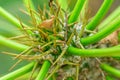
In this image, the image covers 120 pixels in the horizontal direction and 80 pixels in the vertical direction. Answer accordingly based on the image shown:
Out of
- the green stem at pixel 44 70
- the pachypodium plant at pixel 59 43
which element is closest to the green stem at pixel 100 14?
the pachypodium plant at pixel 59 43

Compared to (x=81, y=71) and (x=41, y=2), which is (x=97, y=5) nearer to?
(x=41, y=2)

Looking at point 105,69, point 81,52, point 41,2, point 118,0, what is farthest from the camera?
point 118,0

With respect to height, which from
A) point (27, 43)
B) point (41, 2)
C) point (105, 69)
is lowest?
point (105, 69)

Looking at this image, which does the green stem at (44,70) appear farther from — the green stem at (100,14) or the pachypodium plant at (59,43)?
the green stem at (100,14)

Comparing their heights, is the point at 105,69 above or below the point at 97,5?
below

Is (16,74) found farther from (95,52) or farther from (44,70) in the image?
(95,52)

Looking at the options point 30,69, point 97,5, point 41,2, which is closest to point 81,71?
point 30,69
